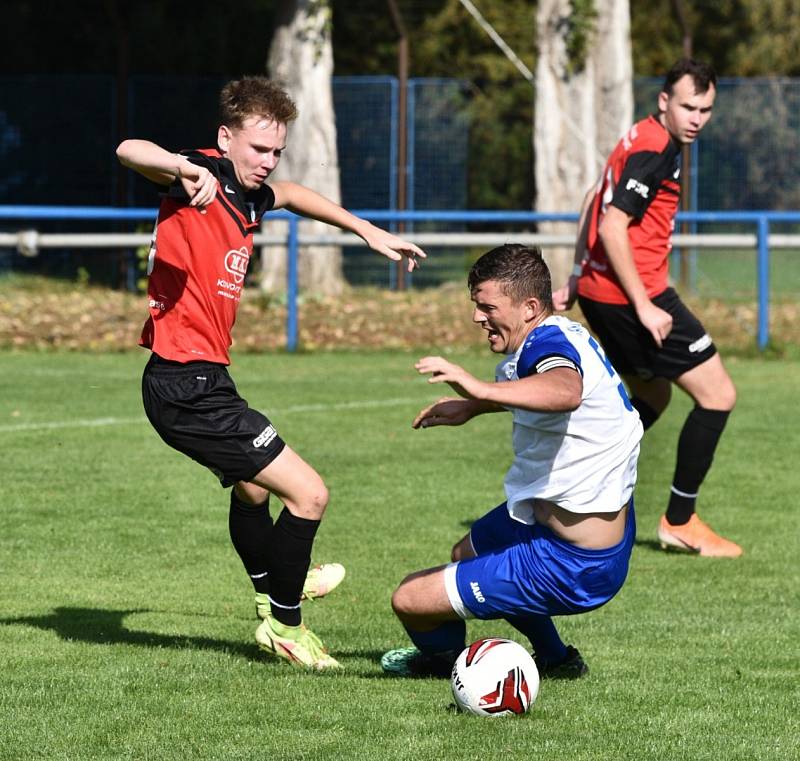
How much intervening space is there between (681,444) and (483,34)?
26.2 meters

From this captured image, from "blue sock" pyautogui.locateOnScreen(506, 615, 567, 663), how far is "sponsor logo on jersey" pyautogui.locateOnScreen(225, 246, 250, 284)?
60.4 inches

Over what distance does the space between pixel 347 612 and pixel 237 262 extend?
1643 mm

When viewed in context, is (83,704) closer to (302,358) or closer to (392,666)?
(392,666)

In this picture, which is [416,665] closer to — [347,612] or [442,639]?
[442,639]

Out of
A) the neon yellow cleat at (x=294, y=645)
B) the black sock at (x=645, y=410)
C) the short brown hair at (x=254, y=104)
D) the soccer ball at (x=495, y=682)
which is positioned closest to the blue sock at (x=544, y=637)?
the soccer ball at (x=495, y=682)

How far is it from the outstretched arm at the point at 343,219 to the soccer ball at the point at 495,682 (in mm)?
1510

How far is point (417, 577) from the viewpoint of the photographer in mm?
5223

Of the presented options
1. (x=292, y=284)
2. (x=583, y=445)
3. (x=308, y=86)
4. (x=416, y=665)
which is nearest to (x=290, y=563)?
(x=416, y=665)

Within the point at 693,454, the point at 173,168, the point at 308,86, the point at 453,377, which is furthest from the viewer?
the point at 308,86

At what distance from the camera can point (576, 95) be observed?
2022cm

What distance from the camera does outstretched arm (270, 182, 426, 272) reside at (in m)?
5.78

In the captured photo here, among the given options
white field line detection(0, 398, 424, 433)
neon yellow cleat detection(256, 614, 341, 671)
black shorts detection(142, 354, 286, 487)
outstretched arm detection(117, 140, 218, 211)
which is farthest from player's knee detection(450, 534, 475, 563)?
white field line detection(0, 398, 424, 433)

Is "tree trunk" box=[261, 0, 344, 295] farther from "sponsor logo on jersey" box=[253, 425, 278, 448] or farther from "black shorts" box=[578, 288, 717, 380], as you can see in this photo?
"sponsor logo on jersey" box=[253, 425, 278, 448]

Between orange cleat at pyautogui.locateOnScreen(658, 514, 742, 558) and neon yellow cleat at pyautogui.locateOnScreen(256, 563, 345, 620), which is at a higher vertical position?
neon yellow cleat at pyautogui.locateOnScreen(256, 563, 345, 620)
